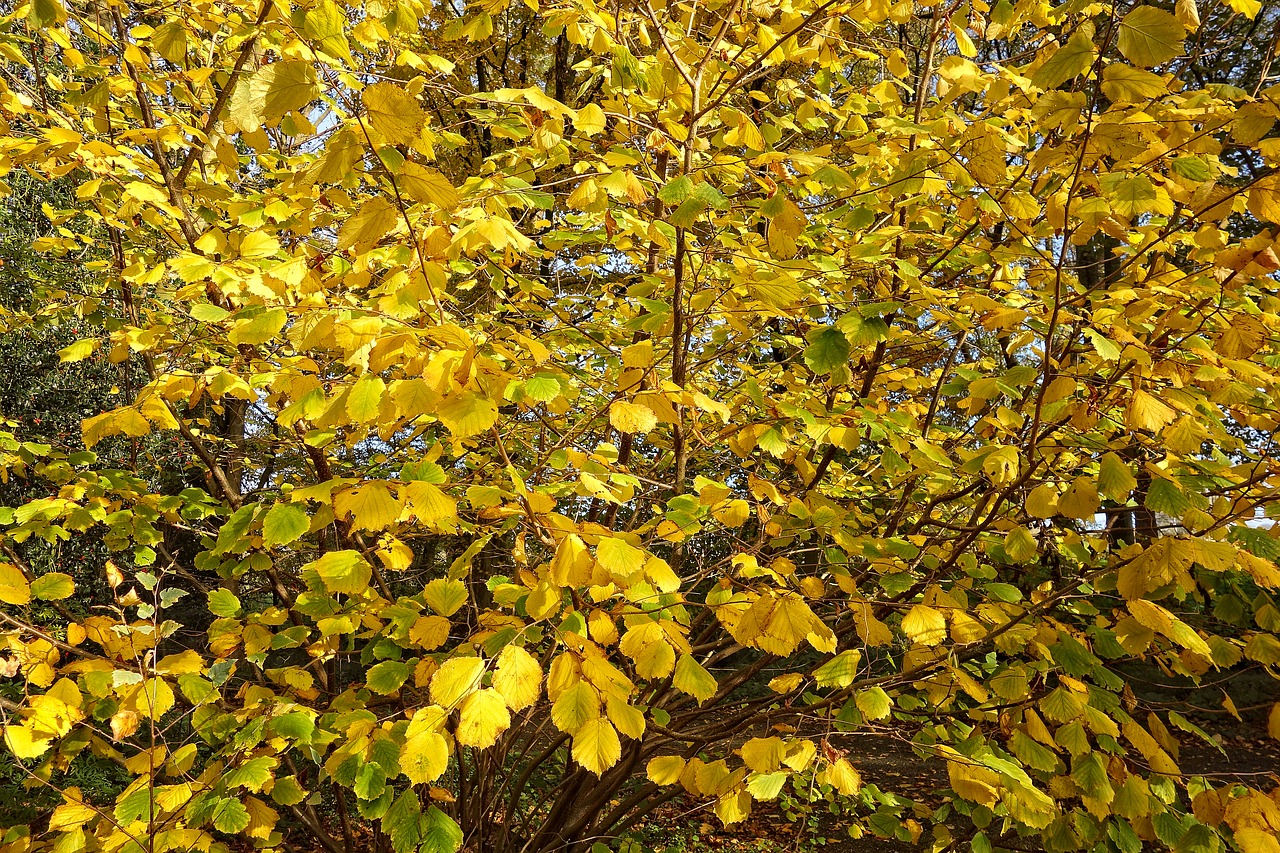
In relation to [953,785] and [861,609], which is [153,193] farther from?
[953,785]

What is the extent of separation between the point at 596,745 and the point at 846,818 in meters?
5.44

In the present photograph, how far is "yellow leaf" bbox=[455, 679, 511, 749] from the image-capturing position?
1.13 meters

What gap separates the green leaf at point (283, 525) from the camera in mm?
1497

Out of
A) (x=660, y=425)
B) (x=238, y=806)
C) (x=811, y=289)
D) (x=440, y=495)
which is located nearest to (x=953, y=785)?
(x=440, y=495)

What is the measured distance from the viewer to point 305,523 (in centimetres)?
156

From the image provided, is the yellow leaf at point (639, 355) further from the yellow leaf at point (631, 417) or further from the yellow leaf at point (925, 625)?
the yellow leaf at point (925, 625)

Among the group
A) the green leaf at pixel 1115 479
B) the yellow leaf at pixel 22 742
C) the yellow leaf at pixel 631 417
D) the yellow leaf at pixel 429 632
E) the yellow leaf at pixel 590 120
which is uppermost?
the yellow leaf at pixel 590 120

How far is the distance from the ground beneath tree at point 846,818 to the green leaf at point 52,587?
3.84m

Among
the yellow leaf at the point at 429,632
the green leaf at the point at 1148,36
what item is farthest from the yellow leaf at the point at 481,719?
the green leaf at the point at 1148,36

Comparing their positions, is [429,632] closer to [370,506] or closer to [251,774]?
[251,774]

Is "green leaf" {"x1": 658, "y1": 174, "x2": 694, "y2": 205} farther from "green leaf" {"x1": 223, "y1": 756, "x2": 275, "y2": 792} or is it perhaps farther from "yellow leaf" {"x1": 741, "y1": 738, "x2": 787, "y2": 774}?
"green leaf" {"x1": 223, "y1": 756, "x2": 275, "y2": 792}

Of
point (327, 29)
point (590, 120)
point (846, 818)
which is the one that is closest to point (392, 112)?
point (327, 29)

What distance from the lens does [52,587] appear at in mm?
1964

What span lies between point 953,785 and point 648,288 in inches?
61.3
